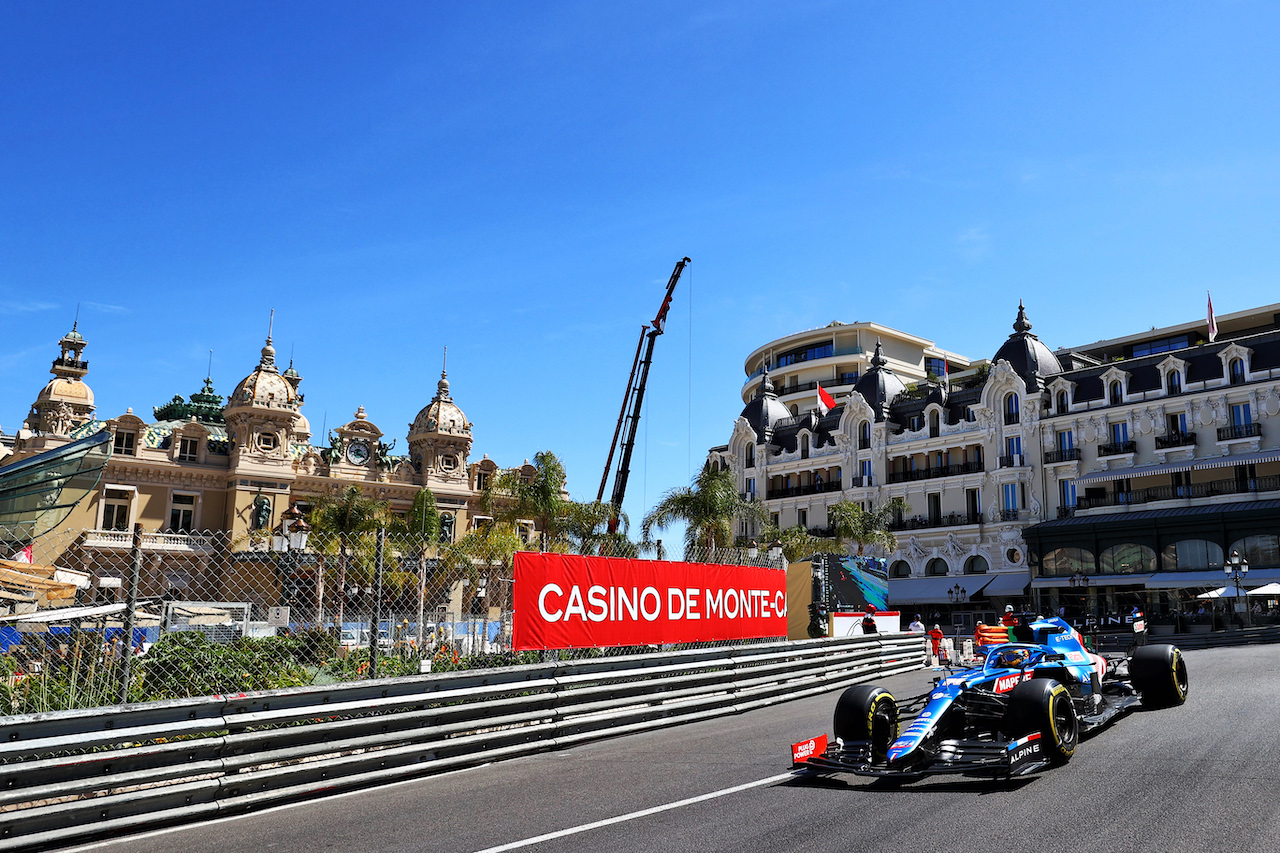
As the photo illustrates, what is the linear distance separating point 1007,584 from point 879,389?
17249mm

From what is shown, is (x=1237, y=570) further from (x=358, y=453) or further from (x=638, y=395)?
(x=358, y=453)

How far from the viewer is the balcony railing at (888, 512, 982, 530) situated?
178 feet

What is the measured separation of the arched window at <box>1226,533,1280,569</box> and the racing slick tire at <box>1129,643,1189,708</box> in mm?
35828

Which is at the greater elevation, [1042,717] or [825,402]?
[825,402]

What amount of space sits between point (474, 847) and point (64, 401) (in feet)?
203

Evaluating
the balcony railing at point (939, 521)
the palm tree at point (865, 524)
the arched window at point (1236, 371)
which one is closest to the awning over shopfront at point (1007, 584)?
the balcony railing at point (939, 521)

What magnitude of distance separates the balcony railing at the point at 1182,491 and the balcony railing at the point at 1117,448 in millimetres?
2139

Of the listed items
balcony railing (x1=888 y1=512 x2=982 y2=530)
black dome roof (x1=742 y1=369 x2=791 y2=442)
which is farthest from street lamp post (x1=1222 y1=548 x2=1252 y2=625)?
black dome roof (x1=742 y1=369 x2=791 y2=442)

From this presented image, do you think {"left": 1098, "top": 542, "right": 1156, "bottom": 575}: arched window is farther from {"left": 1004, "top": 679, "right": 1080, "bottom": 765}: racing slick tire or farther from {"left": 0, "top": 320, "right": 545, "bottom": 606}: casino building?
{"left": 1004, "top": 679, "right": 1080, "bottom": 765}: racing slick tire

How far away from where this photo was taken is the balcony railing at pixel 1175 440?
1832 inches

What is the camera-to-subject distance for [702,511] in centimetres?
4216

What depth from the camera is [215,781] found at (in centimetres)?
794

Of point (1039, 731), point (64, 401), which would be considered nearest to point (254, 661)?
point (1039, 731)

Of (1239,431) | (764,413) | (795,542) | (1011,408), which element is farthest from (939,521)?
(764,413)
